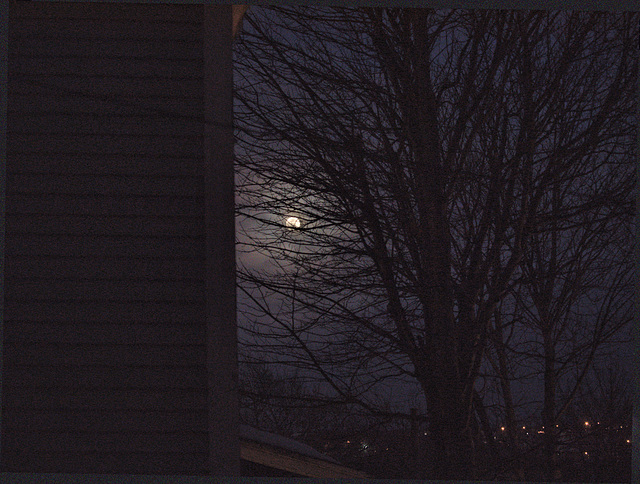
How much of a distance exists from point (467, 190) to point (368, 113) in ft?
2.33

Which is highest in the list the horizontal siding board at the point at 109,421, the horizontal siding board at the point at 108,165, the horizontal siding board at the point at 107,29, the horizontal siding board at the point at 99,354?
the horizontal siding board at the point at 107,29

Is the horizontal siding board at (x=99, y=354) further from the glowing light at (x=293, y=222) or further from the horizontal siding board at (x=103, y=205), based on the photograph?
the glowing light at (x=293, y=222)

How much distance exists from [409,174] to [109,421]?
6.84ft

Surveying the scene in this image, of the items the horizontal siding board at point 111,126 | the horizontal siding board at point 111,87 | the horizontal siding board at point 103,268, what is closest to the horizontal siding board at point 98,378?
the horizontal siding board at point 103,268

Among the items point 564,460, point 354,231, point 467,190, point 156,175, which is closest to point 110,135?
→ point 156,175

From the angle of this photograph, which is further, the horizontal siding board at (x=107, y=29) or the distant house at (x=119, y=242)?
the horizontal siding board at (x=107, y=29)

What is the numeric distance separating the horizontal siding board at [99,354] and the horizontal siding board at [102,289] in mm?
185

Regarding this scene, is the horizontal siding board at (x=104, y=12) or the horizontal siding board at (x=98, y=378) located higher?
the horizontal siding board at (x=104, y=12)

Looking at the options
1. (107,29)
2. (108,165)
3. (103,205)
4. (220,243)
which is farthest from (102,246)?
(107,29)

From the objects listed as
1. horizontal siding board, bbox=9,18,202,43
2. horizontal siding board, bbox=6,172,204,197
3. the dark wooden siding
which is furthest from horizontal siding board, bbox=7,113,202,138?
horizontal siding board, bbox=9,18,202,43

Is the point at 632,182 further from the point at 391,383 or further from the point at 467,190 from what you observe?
the point at 391,383

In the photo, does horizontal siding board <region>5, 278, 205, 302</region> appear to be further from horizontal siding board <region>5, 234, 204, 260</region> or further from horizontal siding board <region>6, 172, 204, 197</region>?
horizontal siding board <region>6, 172, 204, 197</region>

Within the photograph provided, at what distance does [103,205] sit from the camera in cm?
249

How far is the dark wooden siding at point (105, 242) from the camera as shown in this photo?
2375 mm
